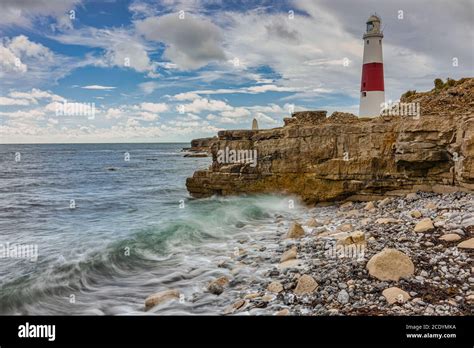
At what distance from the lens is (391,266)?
244 inches

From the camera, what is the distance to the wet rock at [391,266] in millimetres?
6078

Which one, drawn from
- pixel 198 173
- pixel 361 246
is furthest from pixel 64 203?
pixel 361 246

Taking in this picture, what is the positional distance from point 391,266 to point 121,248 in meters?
8.21

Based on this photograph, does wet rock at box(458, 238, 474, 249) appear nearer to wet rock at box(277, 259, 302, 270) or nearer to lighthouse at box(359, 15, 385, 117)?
wet rock at box(277, 259, 302, 270)

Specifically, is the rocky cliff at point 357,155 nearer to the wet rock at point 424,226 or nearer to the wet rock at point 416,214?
the wet rock at point 416,214

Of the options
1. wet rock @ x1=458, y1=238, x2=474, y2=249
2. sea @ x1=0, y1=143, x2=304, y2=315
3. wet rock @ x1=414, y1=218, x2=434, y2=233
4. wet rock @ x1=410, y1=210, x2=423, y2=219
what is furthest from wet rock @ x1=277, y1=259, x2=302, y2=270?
wet rock @ x1=410, y1=210, x2=423, y2=219

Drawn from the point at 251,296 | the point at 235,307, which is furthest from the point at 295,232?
the point at 235,307

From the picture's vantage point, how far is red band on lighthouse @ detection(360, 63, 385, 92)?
2475cm

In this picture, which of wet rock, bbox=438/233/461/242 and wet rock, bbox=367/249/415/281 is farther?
wet rock, bbox=438/233/461/242

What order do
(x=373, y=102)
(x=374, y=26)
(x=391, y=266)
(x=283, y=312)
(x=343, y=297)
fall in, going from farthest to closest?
(x=374, y=26) < (x=373, y=102) < (x=391, y=266) < (x=343, y=297) < (x=283, y=312)

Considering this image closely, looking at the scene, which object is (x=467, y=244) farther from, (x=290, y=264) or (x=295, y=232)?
(x=295, y=232)

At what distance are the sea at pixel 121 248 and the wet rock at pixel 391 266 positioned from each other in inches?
105

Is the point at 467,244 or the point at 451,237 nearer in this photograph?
the point at 467,244

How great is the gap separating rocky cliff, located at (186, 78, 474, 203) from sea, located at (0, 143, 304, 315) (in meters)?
1.21
